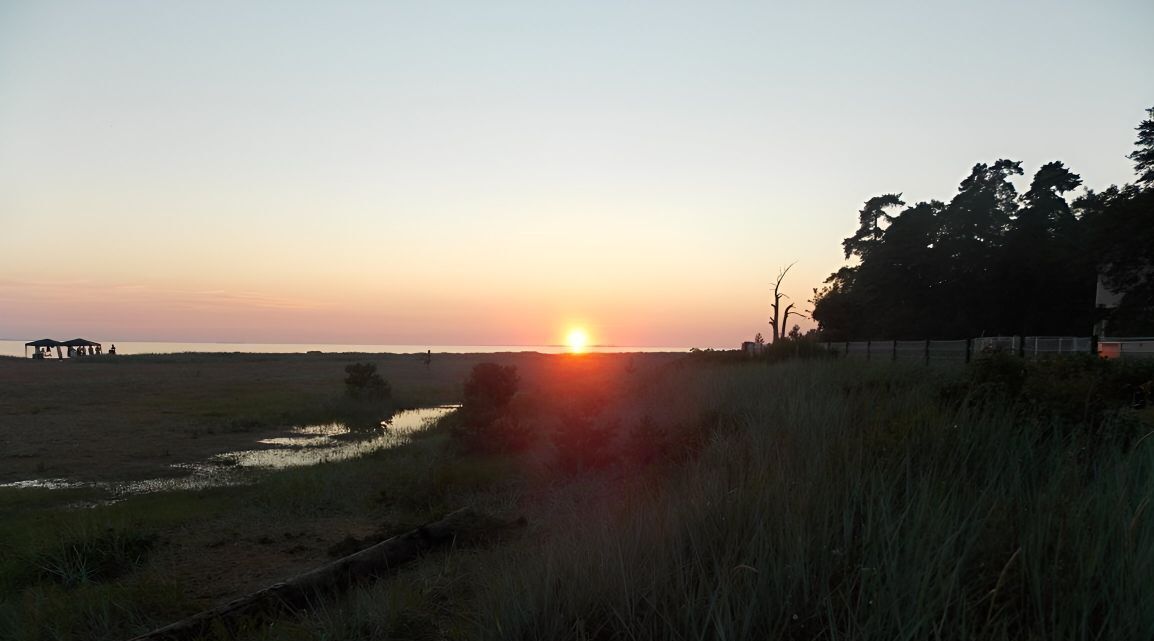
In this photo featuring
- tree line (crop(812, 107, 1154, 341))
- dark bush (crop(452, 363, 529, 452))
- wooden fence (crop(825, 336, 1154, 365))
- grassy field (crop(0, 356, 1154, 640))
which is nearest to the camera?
grassy field (crop(0, 356, 1154, 640))

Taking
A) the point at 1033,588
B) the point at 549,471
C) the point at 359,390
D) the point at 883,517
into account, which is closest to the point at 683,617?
the point at 883,517

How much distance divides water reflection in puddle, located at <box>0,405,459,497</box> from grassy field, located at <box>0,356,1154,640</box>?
75.4 inches

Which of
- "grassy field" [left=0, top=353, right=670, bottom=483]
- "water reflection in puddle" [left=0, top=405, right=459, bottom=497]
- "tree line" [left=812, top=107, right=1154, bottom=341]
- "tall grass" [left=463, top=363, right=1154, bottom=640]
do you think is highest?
"tree line" [left=812, top=107, right=1154, bottom=341]

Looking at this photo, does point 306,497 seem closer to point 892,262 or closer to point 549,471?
point 549,471

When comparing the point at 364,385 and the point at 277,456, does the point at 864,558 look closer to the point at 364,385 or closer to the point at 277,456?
the point at 277,456

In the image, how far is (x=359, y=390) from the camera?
2767 centimetres

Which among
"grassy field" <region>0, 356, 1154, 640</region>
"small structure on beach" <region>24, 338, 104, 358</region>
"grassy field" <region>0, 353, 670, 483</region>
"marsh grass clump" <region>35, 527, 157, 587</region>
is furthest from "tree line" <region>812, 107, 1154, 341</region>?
"small structure on beach" <region>24, 338, 104, 358</region>

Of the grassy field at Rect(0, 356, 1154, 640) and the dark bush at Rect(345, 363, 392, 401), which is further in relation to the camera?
the dark bush at Rect(345, 363, 392, 401)

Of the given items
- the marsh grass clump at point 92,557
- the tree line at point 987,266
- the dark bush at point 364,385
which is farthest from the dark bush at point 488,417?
the tree line at point 987,266

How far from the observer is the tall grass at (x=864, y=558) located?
303 centimetres

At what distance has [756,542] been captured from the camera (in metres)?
3.95

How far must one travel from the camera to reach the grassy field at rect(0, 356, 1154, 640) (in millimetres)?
3170

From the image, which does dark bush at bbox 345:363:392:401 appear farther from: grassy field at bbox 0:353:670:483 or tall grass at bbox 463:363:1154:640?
tall grass at bbox 463:363:1154:640

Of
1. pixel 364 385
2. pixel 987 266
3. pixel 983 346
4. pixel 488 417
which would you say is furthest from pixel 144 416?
pixel 987 266
